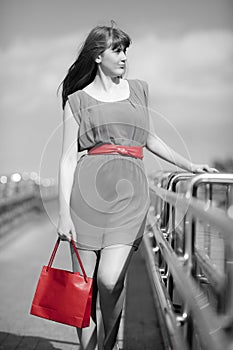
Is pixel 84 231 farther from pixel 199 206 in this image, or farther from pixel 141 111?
pixel 199 206

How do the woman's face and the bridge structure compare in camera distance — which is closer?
the bridge structure

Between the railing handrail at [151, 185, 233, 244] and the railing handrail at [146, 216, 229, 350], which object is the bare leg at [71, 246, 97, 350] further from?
the railing handrail at [151, 185, 233, 244]

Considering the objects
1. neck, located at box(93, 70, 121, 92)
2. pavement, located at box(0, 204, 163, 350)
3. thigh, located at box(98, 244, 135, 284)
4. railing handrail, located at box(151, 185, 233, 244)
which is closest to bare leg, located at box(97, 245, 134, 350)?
thigh, located at box(98, 244, 135, 284)

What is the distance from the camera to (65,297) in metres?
→ 3.83

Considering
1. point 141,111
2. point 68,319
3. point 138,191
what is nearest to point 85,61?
point 141,111

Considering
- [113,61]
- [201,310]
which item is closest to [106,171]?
[113,61]

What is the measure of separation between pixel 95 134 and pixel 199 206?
3.68 feet

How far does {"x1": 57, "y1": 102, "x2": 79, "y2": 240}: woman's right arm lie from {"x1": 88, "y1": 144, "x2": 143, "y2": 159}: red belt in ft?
0.37

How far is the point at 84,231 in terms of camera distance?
3.89 m

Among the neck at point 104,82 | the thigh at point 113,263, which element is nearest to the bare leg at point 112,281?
the thigh at point 113,263

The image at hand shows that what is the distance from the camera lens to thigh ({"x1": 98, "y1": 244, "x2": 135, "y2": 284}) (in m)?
3.85

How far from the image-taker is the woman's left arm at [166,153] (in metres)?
4.06

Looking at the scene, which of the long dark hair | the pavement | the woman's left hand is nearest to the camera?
the long dark hair

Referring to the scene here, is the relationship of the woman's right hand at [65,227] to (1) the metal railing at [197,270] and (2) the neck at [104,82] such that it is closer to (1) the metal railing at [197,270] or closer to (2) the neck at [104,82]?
(1) the metal railing at [197,270]
